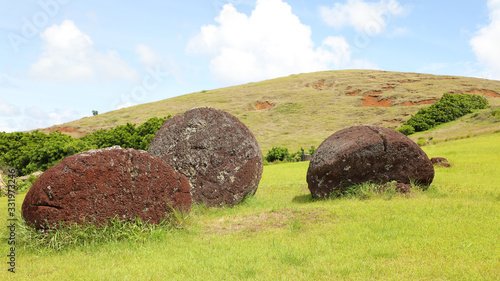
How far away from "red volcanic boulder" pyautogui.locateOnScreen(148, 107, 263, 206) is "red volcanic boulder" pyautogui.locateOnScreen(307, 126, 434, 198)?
229 centimetres

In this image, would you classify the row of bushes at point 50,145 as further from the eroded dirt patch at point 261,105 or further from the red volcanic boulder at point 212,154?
the eroded dirt patch at point 261,105

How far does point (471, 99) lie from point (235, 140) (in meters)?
58.7

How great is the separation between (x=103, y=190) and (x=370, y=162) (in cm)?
790

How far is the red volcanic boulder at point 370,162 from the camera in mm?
11203

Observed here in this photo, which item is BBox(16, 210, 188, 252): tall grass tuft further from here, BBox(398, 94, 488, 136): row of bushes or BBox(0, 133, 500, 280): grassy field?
BBox(398, 94, 488, 136): row of bushes

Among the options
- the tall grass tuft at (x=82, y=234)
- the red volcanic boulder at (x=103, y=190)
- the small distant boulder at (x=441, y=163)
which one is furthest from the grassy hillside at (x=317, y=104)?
the tall grass tuft at (x=82, y=234)

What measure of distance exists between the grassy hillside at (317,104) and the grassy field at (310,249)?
3878 centimetres

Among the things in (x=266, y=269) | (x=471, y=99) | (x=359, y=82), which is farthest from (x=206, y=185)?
(x=359, y=82)

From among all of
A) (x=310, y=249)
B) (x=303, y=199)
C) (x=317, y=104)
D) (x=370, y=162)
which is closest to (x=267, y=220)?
(x=310, y=249)

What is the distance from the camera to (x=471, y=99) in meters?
57.0

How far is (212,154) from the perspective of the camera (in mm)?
10906

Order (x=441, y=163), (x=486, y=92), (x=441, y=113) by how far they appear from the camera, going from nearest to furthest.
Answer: (x=441, y=163) → (x=441, y=113) → (x=486, y=92)

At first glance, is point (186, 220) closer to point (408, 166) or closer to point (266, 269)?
point (266, 269)

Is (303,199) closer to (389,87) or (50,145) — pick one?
(50,145)
